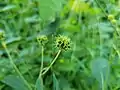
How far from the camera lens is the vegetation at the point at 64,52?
0.94 meters

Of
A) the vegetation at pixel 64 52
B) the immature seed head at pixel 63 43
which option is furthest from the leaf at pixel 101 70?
the immature seed head at pixel 63 43

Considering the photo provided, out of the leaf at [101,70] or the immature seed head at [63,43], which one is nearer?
the immature seed head at [63,43]

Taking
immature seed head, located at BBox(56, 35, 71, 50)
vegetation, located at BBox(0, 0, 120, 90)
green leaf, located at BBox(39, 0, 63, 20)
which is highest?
green leaf, located at BBox(39, 0, 63, 20)

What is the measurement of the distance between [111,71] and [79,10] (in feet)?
1.20

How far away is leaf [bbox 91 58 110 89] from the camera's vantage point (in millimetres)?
1016

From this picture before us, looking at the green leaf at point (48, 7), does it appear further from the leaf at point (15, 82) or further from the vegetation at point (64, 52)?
the leaf at point (15, 82)

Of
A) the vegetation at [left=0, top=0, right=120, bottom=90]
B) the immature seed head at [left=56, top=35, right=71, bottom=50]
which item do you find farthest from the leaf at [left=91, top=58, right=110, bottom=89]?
the immature seed head at [left=56, top=35, right=71, bottom=50]

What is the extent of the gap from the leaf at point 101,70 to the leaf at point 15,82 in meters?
0.20

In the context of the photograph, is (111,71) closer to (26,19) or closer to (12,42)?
(12,42)

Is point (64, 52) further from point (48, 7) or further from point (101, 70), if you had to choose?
point (48, 7)

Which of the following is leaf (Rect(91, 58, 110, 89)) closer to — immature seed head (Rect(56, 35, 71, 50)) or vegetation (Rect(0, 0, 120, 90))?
vegetation (Rect(0, 0, 120, 90))

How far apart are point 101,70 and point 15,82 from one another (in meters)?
0.24

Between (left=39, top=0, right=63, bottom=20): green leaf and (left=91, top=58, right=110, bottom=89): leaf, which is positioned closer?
(left=39, top=0, right=63, bottom=20): green leaf

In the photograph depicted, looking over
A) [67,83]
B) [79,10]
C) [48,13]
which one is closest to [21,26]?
[79,10]
